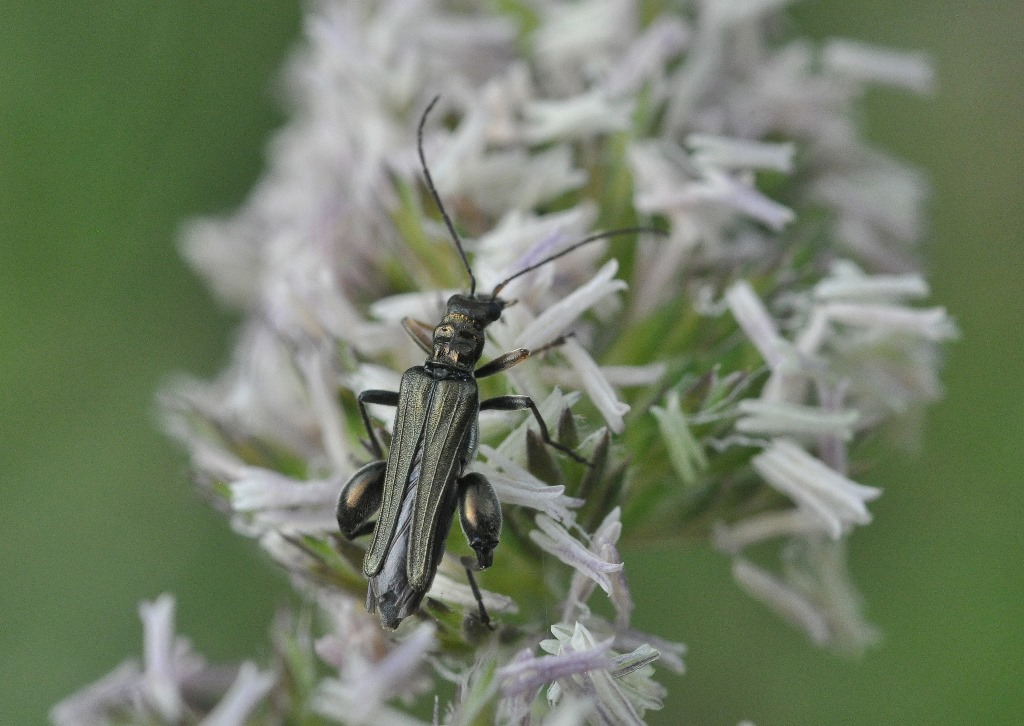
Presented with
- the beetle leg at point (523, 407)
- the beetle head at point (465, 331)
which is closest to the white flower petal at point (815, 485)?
the beetle leg at point (523, 407)

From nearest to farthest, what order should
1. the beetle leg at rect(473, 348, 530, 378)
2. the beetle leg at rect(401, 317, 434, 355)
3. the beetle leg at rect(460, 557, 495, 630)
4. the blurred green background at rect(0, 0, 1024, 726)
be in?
1. the beetle leg at rect(460, 557, 495, 630)
2. the beetle leg at rect(473, 348, 530, 378)
3. the beetle leg at rect(401, 317, 434, 355)
4. the blurred green background at rect(0, 0, 1024, 726)

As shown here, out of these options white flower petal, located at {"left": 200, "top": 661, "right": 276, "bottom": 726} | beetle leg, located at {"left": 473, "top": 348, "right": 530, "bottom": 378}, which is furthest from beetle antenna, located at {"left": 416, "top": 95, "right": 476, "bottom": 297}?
white flower petal, located at {"left": 200, "top": 661, "right": 276, "bottom": 726}

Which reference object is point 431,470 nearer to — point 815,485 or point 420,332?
point 420,332

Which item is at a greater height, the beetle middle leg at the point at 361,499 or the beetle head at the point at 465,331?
the beetle head at the point at 465,331

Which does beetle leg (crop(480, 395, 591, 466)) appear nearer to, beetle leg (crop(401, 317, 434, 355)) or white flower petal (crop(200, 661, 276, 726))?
beetle leg (crop(401, 317, 434, 355))

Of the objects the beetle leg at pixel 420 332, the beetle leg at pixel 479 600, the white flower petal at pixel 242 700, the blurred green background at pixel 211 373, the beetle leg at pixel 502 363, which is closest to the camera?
the white flower petal at pixel 242 700

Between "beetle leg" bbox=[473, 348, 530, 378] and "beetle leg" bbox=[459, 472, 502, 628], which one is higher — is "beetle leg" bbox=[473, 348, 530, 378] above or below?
above

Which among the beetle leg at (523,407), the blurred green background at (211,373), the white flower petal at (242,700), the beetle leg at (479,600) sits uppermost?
the blurred green background at (211,373)

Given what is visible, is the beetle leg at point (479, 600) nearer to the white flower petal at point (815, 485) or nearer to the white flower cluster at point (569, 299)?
the white flower cluster at point (569, 299)
